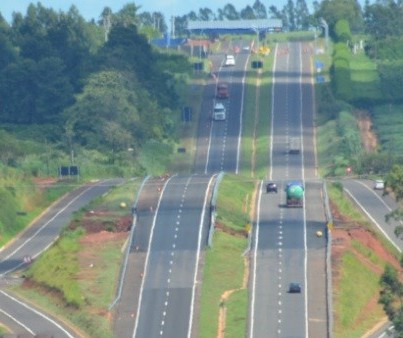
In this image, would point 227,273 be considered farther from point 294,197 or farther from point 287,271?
point 294,197

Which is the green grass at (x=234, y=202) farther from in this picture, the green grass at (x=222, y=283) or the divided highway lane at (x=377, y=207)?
the divided highway lane at (x=377, y=207)

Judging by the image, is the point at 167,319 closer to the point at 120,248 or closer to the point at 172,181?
the point at 120,248

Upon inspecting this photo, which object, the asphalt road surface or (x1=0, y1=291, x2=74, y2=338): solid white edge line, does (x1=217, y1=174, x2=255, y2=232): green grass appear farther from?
(x1=0, y1=291, x2=74, y2=338): solid white edge line

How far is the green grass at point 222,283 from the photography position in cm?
13712

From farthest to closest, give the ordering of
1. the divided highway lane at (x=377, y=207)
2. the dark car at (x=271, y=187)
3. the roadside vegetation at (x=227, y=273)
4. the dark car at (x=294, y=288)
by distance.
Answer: the dark car at (x=271, y=187) < the divided highway lane at (x=377, y=207) < the dark car at (x=294, y=288) < the roadside vegetation at (x=227, y=273)

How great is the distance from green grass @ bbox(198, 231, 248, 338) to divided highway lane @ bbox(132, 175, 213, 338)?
865 millimetres

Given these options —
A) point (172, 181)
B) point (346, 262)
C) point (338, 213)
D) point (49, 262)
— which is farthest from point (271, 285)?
point (172, 181)

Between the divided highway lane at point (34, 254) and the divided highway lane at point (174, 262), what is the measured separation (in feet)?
19.9

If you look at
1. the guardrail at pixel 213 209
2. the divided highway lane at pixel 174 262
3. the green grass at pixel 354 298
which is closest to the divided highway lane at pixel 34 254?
A: the divided highway lane at pixel 174 262

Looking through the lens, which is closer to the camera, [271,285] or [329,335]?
[329,335]

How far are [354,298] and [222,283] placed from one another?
963cm

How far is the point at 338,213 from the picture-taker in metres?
177

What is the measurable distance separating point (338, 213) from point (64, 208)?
28752mm

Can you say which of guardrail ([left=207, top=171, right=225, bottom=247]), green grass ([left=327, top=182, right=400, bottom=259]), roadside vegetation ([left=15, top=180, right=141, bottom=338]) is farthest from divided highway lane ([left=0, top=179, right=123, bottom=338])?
green grass ([left=327, top=182, right=400, bottom=259])
